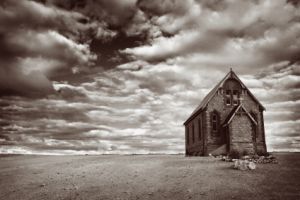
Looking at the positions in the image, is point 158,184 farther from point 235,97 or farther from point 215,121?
point 235,97

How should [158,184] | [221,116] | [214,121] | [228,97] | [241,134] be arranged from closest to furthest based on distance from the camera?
[158,184] → [241,134] → [214,121] → [221,116] → [228,97]

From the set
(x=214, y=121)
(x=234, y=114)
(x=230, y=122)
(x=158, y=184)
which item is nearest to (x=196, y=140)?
(x=214, y=121)

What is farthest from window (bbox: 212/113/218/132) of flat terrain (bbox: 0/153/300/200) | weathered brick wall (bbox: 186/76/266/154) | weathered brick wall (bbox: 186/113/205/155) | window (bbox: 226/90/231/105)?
flat terrain (bbox: 0/153/300/200)

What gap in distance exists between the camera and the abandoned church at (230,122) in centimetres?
3900

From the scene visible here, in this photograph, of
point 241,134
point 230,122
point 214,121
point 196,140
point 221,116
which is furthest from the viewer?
point 196,140

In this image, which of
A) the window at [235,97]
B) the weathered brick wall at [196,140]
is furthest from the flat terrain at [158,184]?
the window at [235,97]

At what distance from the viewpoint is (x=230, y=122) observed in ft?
128

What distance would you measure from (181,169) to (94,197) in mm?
9869

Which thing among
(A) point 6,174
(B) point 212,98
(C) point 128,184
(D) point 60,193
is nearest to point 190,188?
(C) point 128,184

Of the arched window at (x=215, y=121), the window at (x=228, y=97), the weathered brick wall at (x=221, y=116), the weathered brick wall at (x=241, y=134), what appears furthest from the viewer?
the window at (x=228, y=97)

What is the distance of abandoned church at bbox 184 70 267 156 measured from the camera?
3900 centimetres

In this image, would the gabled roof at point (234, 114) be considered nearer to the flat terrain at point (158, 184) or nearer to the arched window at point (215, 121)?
the arched window at point (215, 121)

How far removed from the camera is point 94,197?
54.9 ft

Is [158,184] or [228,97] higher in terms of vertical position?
[228,97]
